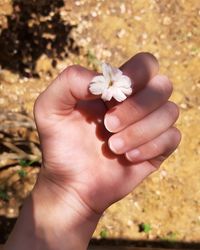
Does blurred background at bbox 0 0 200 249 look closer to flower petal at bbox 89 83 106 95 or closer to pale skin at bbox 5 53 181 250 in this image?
pale skin at bbox 5 53 181 250

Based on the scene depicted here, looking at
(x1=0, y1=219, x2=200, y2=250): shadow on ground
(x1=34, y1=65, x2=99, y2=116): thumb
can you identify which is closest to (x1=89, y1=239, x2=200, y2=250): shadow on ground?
(x1=0, y1=219, x2=200, y2=250): shadow on ground

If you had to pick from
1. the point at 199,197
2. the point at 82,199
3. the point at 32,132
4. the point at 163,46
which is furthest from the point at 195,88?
the point at 82,199

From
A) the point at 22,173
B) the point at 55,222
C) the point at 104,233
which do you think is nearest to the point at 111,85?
the point at 55,222

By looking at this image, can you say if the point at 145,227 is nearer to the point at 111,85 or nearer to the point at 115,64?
the point at 115,64

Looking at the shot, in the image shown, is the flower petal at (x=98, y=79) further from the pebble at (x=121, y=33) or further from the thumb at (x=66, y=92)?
the pebble at (x=121, y=33)

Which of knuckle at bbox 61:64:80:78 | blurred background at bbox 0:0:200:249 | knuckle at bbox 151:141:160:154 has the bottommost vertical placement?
blurred background at bbox 0:0:200:249

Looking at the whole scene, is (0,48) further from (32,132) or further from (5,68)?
(32,132)
